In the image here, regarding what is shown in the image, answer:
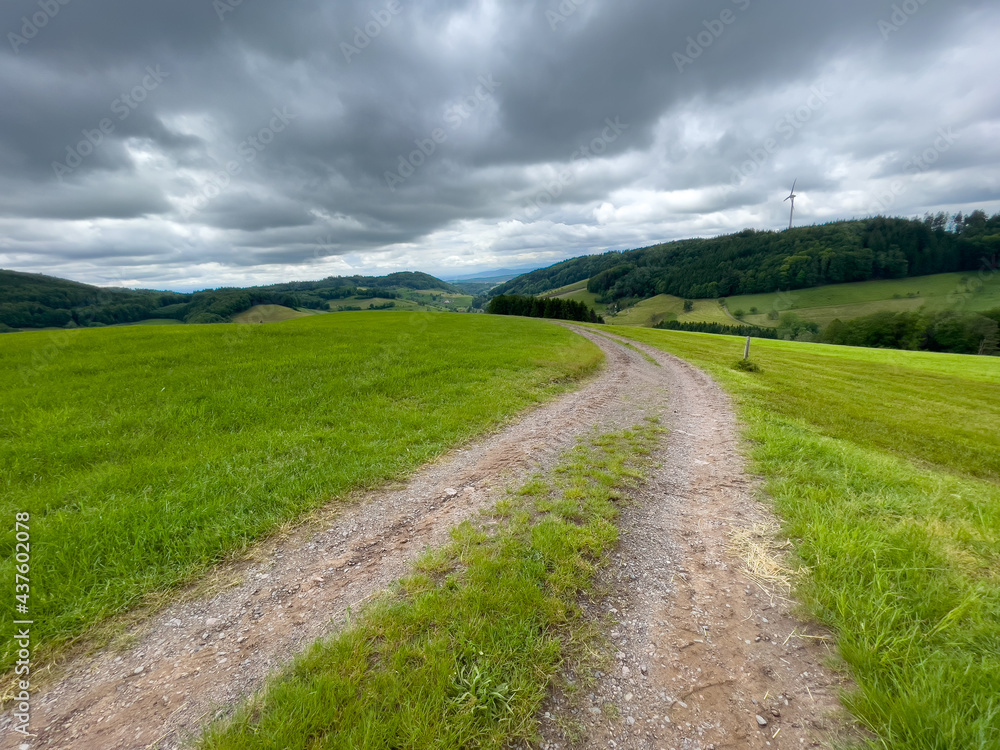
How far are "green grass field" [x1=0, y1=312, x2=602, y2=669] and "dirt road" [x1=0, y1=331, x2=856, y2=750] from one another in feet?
2.43

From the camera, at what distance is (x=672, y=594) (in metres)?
4.15

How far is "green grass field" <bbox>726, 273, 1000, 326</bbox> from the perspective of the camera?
97.8 metres

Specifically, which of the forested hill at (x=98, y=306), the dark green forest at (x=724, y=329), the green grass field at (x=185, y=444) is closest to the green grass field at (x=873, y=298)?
the dark green forest at (x=724, y=329)

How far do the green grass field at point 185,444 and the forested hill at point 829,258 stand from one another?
155 meters

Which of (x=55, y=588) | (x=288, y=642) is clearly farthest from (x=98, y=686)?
(x=55, y=588)

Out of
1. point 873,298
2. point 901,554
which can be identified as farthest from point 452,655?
point 873,298

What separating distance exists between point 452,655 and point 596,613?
5.29 feet

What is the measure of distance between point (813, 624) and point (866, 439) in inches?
368

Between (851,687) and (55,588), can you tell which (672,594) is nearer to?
(851,687)

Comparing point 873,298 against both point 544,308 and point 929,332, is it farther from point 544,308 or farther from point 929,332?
point 544,308

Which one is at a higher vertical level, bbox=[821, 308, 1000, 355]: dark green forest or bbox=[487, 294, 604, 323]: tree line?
bbox=[487, 294, 604, 323]: tree line

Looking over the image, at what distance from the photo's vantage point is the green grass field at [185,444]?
4453 millimetres

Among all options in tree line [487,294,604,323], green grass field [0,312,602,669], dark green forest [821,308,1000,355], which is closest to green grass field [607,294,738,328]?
tree line [487,294,604,323]

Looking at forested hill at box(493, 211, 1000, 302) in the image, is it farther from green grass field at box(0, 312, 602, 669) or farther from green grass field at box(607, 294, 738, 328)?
green grass field at box(0, 312, 602, 669)
